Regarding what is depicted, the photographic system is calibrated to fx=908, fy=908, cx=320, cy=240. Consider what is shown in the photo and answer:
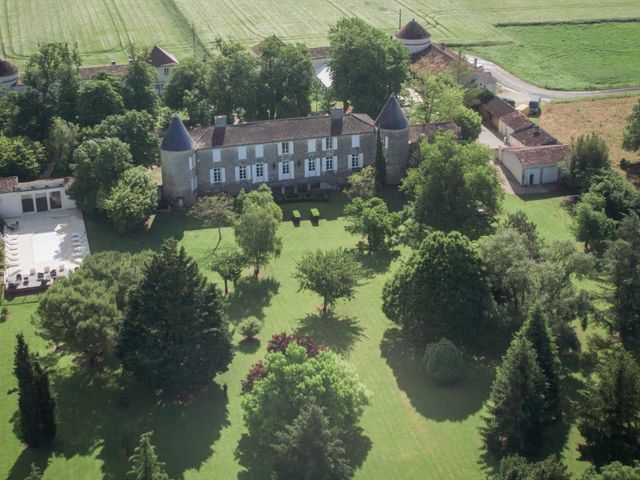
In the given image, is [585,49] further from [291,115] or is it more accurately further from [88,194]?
[88,194]

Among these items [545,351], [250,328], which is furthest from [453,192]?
[545,351]

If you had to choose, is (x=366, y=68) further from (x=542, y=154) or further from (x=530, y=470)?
(x=530, y=470)

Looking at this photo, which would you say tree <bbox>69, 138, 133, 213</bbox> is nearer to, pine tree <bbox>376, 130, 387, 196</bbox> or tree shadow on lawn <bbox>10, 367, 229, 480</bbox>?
pine tree <bbox>376, 130, 387, 196</bbox>

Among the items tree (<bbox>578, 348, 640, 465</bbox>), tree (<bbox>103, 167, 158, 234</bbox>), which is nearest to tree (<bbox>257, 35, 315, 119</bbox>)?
tree (<bbox>103, 167, 158, 234</bbox>)

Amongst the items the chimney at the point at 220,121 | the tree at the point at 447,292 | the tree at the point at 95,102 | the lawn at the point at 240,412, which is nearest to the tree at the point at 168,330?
the lawn at the point at 240,412

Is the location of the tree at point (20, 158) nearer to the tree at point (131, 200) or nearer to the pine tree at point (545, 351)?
the tree at point (131, 200)

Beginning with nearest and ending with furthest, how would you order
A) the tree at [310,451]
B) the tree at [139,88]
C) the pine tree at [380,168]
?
the tree at [310,451]
the pine tree at [380,168]
the tree at [139,88]
